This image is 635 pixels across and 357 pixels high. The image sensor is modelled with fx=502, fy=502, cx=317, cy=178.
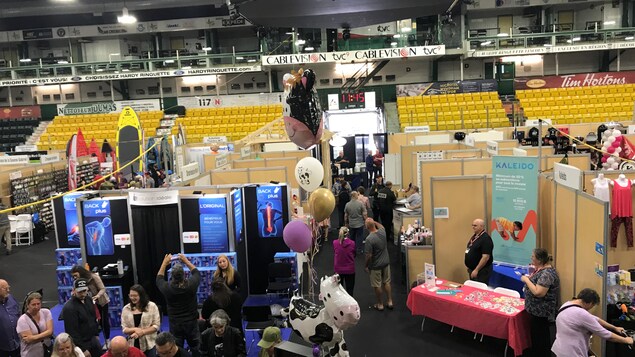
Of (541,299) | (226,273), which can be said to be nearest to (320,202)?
(226,273)

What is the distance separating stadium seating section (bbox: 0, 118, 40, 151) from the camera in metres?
22.6

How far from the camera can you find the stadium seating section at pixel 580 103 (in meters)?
18.2

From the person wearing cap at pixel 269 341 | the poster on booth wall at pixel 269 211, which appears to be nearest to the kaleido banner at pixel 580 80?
the poster on booth wall at pixel 269 211

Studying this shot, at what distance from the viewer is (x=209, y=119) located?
834 inches

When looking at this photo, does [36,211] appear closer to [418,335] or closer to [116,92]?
[418,335]

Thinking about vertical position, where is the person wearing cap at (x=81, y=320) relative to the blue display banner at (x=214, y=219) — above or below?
below

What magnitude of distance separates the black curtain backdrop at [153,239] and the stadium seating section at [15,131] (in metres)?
19.1

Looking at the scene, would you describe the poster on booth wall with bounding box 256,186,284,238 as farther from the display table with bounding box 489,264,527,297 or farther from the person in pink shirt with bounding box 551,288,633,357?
the person in pink shirt with bounding box 551,288,633,357

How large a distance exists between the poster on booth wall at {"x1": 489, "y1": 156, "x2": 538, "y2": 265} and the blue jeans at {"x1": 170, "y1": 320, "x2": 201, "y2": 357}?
163 inches

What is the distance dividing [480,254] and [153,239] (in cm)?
430

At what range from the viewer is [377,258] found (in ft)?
21.7

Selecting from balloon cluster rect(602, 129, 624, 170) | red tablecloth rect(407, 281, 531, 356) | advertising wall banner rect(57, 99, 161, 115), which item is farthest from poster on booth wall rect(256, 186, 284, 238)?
advertising wall banner rect(57, 99, 161, 115)

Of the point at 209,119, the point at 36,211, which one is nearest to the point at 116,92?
the point at 209,119

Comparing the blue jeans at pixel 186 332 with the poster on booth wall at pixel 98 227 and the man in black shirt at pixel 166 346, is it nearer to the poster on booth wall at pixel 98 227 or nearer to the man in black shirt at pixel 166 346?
the man in black shirt at pixel 166 346
